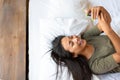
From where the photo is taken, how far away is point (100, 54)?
1446 mm

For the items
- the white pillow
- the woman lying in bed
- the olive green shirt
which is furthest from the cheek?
the white pillow

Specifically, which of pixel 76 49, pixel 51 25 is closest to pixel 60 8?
pixel 51 25

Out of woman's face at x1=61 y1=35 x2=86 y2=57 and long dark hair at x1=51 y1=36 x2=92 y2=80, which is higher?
woman's face at x1=61 y1=35 x2=86 y2=57

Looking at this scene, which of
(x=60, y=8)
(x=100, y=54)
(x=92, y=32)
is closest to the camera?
(x=100, y=54)

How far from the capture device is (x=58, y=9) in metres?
1.71

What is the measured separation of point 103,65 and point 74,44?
23cm

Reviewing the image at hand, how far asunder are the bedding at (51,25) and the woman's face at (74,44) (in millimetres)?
123

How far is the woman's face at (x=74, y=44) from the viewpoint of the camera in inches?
54.9

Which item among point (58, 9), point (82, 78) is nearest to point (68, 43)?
point (82, 78)

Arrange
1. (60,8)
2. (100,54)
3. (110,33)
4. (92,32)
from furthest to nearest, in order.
Answer: (60,8) < (92,32) < (100,54) < (110,33)

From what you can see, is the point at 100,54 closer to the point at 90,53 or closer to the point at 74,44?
the point at 90,53

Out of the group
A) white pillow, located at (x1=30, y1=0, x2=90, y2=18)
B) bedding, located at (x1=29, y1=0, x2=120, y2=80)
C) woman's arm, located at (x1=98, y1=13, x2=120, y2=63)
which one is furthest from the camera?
white pillow, located at (x1=30, y1=0, x2=90, y2=18)

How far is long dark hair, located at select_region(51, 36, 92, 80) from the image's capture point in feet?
4.47

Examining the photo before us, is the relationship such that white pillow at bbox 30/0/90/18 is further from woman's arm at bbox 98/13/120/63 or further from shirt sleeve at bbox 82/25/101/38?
woman's arm at bbox 98/13/120/63
